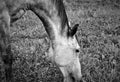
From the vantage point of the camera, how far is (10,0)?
2.68 m

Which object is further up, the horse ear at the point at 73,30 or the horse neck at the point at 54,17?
the horse neck at the point at 54,17

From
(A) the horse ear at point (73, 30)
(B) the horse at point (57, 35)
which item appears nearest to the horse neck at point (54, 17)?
(B) the horse at point (57, 35)

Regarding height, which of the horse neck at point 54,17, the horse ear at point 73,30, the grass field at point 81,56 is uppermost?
the horse neck at point 54,17

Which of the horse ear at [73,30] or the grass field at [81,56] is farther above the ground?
the horse ear at [73,30]

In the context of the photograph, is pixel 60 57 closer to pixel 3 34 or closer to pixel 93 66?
pixel 3 34

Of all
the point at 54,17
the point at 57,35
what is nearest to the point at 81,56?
the point at 57,35

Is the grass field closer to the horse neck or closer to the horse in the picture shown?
the horse

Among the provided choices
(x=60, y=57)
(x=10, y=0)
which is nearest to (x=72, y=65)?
(x=60, y=57)

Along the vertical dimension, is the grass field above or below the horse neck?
below

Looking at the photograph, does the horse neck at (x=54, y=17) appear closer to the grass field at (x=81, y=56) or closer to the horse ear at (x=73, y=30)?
the horse ear at (x=73, y=30)

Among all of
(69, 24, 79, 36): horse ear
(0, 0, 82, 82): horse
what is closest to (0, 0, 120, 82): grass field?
(0, 0, 82, 82): horse

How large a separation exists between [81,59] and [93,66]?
429 millimetres

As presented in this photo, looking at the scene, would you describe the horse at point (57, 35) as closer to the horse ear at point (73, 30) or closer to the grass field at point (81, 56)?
the horse ear at point (73, 30)

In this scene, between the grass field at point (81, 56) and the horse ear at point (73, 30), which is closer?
the horse ear at point (73, 30)
